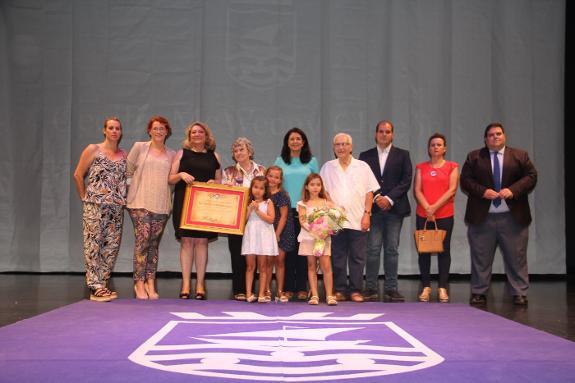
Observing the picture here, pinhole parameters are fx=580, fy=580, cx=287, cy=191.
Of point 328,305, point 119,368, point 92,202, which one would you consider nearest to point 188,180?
point 92,202

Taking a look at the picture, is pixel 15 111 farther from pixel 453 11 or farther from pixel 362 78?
pixel 453 11

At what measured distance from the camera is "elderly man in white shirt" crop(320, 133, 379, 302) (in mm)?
5020

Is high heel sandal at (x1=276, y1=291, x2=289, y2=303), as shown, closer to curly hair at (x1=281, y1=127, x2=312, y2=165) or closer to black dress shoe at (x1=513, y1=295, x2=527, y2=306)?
curly hair at (x1=281, y1=127, x2=312, y2=165)

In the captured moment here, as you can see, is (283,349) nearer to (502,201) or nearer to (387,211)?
(387,211)

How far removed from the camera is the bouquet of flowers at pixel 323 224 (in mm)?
4676

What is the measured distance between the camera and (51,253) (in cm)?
717

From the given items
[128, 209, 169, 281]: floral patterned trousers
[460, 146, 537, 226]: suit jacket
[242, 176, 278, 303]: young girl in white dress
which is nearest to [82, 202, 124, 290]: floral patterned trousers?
[128, 209, 169, 281]: floral patterned trousers

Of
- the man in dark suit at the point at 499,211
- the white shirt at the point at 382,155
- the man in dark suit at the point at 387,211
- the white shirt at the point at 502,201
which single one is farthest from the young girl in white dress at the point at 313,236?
the white shirt at the point at 502,201

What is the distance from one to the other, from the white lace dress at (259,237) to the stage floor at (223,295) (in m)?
0.71

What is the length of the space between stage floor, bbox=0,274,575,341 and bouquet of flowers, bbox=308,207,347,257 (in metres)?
1.10

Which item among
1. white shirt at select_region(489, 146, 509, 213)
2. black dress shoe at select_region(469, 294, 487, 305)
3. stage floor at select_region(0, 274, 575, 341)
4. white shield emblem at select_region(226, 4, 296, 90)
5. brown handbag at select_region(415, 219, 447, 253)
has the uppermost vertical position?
white shield emblem at select_region(226, 4, 296, 90)

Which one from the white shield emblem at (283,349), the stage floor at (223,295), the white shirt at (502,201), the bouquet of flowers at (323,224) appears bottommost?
the stage floor at (223,295)

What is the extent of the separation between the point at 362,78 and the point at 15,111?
14.2 ft

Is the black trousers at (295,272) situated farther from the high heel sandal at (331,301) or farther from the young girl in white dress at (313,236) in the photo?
the high heel sandal at (331,301)
